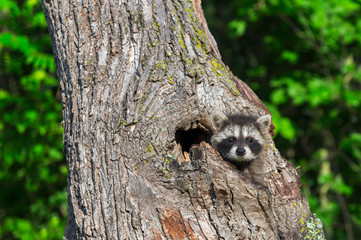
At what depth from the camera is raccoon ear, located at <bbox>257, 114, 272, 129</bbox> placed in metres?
4.86

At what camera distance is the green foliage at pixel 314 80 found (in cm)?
772

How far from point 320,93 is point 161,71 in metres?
4.36

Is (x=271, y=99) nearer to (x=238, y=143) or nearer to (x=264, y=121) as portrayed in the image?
(x=238, y=143)

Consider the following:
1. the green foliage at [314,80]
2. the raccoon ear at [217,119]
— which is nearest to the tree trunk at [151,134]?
the raccoon ear at [217,119]

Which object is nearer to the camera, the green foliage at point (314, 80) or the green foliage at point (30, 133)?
the green foliage at point (30, 133)

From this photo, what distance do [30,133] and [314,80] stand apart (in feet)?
17.8

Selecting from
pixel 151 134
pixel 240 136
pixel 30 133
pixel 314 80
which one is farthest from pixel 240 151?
pixel 30 133

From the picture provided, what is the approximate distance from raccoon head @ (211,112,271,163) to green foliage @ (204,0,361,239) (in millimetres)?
2405

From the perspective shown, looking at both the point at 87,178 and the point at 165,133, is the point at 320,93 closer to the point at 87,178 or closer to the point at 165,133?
the point at 165,133

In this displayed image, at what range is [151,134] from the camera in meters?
3.73

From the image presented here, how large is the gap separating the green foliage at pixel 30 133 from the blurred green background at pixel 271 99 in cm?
2

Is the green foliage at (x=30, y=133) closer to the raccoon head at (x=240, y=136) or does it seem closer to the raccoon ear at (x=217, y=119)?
the raccoon head at (x=240, y=136)

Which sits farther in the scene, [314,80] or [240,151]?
[314,80]

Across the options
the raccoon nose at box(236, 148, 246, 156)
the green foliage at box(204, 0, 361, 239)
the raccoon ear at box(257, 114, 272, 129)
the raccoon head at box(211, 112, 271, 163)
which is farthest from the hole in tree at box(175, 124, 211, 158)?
the green foliage at box(204, 0, 361, 239)
